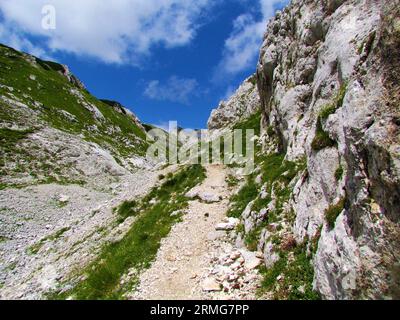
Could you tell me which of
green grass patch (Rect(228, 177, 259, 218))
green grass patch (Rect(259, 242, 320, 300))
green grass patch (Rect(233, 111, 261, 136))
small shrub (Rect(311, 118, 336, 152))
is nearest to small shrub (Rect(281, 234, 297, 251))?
green grass patch (Rect(259, 242, 320, 300))

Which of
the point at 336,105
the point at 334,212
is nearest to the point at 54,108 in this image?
the point at 336,105

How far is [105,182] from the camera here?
183ft

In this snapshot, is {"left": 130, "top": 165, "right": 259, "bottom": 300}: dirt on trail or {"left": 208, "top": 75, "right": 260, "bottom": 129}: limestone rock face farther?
{"left": 208, "top": 75, "right": 260, "bottom": 129}: limestone rock face

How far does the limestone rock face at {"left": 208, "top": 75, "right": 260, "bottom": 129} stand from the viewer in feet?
183

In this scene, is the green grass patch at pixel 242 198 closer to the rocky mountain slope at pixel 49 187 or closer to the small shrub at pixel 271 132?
Answer: the small shrub at pixel 271 132

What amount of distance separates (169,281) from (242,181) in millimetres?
13271

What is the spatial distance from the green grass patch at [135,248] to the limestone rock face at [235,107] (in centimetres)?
2852

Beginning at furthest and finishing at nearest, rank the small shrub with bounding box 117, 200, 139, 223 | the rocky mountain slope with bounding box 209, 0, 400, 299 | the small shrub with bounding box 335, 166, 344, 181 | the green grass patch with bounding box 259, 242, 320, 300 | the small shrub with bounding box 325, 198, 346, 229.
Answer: the small shrub with bounding box 117, 200, 139, 223
the small shrub with bounding box 335, 166, 344, 181
the green grass patch with bounding box 259, 242, 320, 300
the small shrub with bounding box 325, 198, 346, 229
the rocky mountain slope with bounding box 209, 0, 400, 299

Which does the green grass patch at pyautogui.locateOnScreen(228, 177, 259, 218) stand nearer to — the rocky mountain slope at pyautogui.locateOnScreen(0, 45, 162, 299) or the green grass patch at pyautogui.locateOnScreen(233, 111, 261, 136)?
the rocky mountain slope at pyautogui.locateOnScreen(0, 45, 162, 299)

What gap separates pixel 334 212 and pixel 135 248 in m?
12.2

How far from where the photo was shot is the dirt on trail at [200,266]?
1424 centimetres

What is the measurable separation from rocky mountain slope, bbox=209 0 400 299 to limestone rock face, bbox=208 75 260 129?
29.8 meters

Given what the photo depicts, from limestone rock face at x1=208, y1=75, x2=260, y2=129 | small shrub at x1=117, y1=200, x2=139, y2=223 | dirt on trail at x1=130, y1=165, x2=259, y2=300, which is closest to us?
dirt on trail at x1=130, y1=165, x2=259, y2=300

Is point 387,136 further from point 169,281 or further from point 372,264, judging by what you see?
point 169,281
